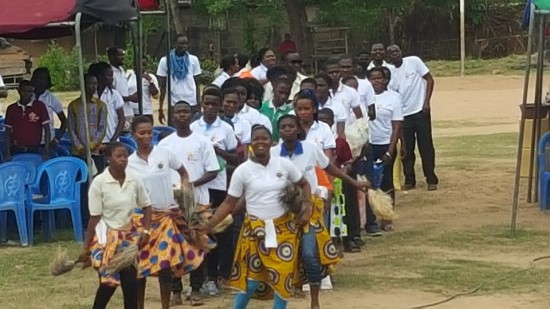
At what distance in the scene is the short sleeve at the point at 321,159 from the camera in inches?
319

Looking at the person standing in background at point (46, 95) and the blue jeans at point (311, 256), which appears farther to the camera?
the person standing in background at point (46, 95)

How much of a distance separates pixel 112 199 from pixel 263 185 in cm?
100

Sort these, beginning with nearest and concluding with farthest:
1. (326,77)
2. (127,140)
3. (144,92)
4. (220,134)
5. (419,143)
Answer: (220,134), (326,77), (127,140), (419,143), (144,92)

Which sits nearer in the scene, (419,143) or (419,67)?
(419,67)

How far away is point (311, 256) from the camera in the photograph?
7.62 m

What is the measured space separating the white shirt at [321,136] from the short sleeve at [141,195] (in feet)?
5.33

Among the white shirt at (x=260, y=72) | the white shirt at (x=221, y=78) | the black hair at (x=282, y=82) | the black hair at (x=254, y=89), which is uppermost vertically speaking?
the black hair at (x=282, y=82)

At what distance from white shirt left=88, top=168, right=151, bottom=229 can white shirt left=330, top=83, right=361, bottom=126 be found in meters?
3.83

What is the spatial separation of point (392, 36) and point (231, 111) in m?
33.9

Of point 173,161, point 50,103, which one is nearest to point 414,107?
point 50,103

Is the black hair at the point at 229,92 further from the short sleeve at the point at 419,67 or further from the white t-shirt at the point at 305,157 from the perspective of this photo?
the short sleeve at the point at 419,67

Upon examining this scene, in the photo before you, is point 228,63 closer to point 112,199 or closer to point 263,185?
point 263,185

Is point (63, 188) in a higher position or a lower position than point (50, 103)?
lower

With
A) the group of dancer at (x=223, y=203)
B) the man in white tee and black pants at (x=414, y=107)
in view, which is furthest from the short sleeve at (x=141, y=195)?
the man in white tee and black pants at (x=414, y=107)
